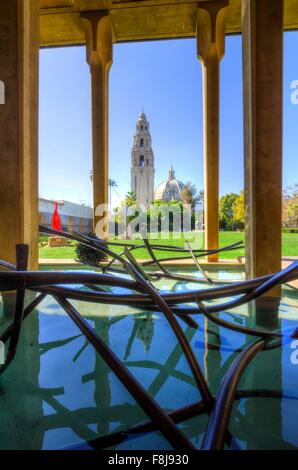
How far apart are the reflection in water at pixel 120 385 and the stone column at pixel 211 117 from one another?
13.1 ft

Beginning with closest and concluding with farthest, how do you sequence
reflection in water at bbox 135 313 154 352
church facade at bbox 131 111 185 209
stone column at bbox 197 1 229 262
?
reflection in water at bbox 135 313 154 352 < stone column at bbox 197 1 229 262 < church facade at bbox 131 111 185 209

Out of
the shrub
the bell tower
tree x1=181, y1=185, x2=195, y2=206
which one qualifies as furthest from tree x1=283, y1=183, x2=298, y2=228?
the bell tower

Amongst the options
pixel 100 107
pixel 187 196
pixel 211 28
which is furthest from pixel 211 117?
pixel 187 196

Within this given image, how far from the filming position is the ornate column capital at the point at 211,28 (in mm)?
5766

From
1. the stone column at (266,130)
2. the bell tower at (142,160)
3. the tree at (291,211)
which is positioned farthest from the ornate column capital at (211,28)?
the bell tower at (142,160)

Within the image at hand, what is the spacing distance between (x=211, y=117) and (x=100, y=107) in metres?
2.55

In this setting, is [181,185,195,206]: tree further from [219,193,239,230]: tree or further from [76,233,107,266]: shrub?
[76,233,107,266]: shrub

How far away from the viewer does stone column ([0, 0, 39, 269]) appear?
2906 millimetres

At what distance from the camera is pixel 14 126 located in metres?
2.94

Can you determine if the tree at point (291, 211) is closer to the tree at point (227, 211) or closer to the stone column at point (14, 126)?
the tree at point (227, 211)

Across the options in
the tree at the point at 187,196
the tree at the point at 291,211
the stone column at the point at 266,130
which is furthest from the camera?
the tree at the point at 187,196

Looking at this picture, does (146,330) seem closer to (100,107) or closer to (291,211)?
(100,107)

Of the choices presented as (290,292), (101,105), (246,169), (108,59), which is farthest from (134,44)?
(290,292)

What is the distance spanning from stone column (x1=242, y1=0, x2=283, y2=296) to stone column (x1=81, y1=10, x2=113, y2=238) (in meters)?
4.05
